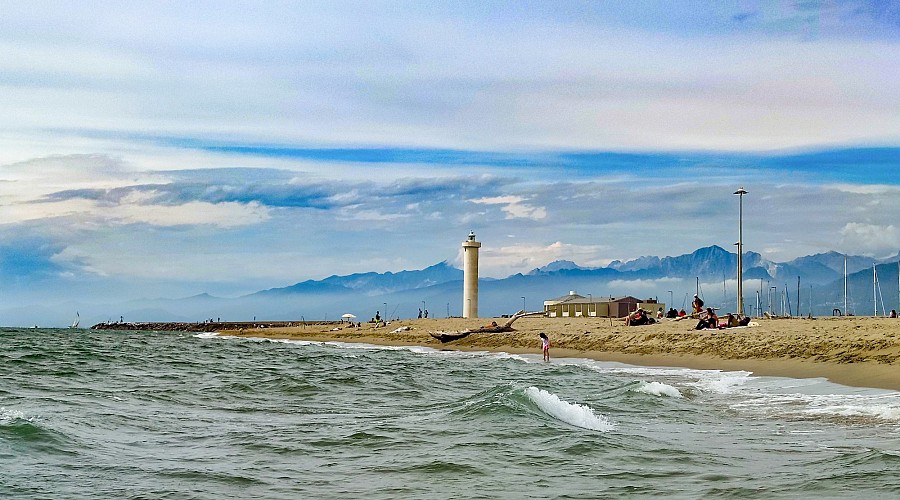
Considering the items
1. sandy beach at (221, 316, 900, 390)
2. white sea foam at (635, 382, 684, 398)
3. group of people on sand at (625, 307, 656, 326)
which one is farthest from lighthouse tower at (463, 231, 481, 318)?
white sea foam at (635, 382, 684, 398)

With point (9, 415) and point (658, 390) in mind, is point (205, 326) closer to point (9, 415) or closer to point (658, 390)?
point (658, 390)

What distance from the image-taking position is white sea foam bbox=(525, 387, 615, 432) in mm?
14531

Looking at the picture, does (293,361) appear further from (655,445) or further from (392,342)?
(392,342)

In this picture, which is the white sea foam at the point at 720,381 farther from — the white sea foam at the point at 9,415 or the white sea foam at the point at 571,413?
the white sea foam at the point at 9,415

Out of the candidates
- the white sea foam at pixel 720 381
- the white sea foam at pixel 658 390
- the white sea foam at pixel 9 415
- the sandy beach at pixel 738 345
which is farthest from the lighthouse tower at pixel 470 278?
the white sea foam at pixel 9 415

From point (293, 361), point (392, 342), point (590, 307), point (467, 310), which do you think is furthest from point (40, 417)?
point (590, 307)

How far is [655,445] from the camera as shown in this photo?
12281 mm

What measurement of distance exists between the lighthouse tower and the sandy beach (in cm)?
1389

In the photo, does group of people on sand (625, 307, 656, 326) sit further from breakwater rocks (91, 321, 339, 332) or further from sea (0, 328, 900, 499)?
breakwater rocks (91, 321, 339, 332)

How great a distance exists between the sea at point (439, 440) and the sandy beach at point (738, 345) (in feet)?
7.75

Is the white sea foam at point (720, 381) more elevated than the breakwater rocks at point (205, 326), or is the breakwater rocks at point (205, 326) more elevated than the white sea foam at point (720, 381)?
the breakwater rocks at point (205, 326)

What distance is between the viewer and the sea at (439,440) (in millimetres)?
9695

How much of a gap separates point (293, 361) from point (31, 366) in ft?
28.2

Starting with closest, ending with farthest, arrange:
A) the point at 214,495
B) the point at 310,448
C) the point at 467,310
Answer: the point at 214,495, the point at 310,448, the point at 467,310
